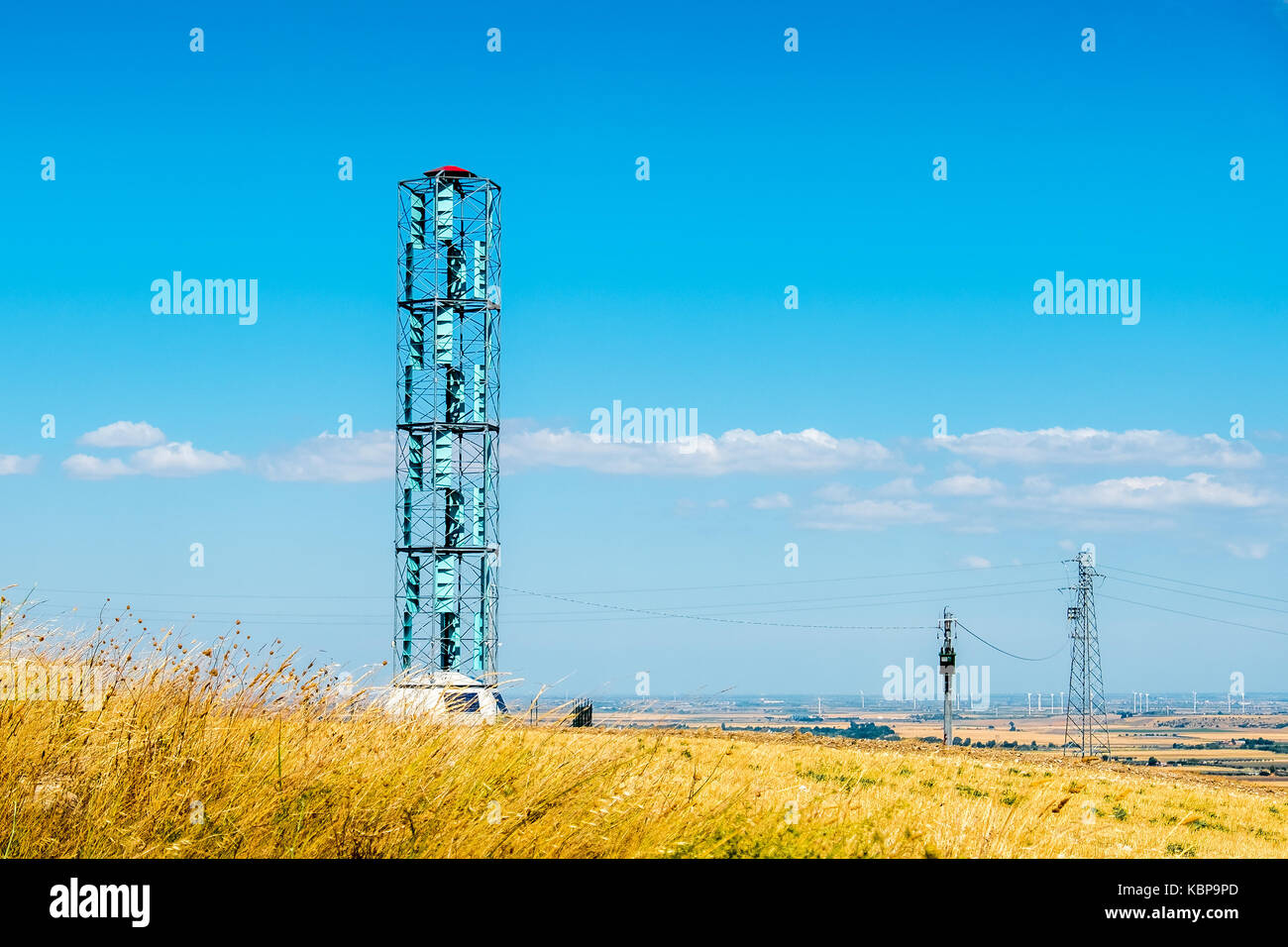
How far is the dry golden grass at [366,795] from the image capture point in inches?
259

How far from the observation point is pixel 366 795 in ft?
23.0

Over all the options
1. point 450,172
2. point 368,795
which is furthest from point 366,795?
point 450,172

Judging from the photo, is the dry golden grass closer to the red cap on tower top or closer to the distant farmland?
the distant farmland

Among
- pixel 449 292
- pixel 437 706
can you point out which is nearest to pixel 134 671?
pixel 437 706

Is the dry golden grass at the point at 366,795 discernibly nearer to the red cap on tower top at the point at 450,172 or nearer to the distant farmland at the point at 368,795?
the distant farmland at the point at 368,795

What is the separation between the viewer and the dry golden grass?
658 centimetres

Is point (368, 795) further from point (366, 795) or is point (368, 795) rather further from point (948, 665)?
point (948, 665)

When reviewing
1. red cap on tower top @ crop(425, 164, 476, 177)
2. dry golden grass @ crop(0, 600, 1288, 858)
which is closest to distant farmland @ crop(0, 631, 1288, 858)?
dry golden grass @ crop(0, 600, 1288, 858)

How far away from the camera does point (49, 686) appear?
7582mm

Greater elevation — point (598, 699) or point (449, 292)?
point (449, 292)

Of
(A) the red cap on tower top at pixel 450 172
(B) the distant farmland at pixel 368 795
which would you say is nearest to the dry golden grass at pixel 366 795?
(B) the distant farmland at pixel 368 795
